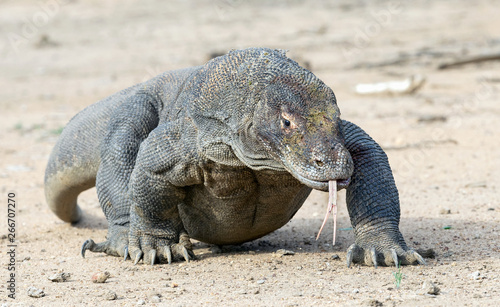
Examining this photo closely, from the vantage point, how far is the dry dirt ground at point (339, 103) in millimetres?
4285

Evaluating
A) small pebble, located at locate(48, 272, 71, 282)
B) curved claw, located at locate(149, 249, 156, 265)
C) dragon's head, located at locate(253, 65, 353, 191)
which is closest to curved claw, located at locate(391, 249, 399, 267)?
dragon's head, located at locate(253, 65, 353, 191)

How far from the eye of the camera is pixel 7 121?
12.9m

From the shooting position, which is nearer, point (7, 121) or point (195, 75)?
point (195, 75)

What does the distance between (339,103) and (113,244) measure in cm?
770

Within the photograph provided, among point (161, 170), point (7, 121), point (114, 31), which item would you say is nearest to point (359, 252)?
point (161, 170)

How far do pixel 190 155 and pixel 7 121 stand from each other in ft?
29.8

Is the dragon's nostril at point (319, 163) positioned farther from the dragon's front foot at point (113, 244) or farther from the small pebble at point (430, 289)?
the dragon's front foot at point (113, 244)

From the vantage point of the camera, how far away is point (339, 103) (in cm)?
1252

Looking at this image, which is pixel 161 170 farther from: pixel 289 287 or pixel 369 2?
pixel 369 2

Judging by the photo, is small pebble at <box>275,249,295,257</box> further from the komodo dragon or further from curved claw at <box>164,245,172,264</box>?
curved claw at <box>164,245,172,264</box>

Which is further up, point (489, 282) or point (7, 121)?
point (7, 121)

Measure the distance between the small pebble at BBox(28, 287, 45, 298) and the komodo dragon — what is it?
2.76ft

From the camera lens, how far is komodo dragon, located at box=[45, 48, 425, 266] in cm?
400

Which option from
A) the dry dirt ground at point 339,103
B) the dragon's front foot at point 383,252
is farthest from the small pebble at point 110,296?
the dragon's front foot at point 383,252
